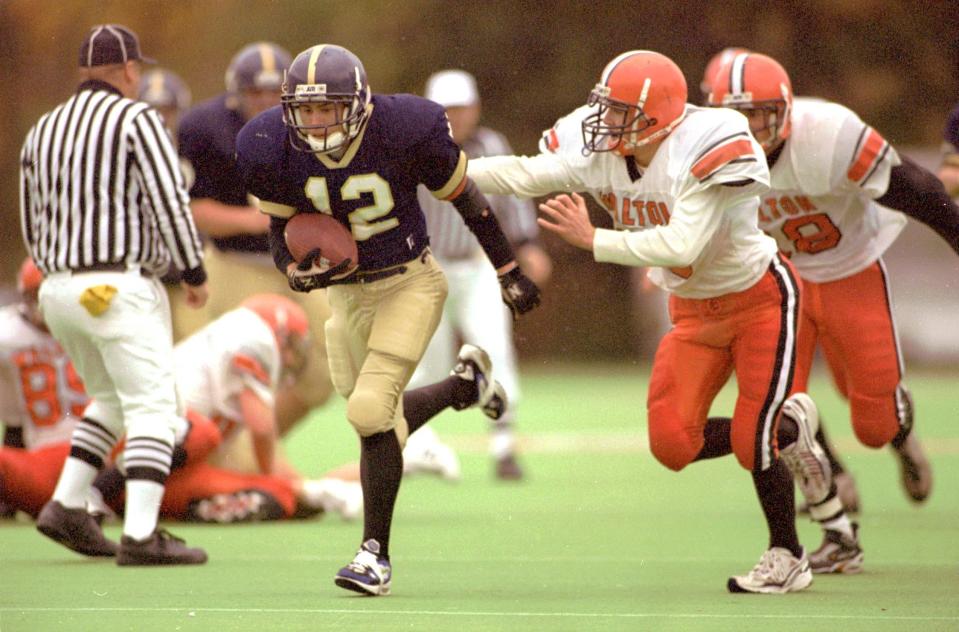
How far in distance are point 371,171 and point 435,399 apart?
91cm

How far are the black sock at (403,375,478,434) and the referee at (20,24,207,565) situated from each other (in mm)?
909

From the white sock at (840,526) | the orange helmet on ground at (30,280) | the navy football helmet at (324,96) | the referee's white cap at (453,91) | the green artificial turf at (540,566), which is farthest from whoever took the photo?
the referee's white cap at (453,91)

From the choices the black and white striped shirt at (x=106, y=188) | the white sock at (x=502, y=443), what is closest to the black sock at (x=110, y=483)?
the black and white striped shirt at (x=106, y=188)

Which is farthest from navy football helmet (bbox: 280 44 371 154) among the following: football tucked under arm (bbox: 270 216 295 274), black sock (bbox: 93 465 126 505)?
black sock (bbox: 93 465 126 505)

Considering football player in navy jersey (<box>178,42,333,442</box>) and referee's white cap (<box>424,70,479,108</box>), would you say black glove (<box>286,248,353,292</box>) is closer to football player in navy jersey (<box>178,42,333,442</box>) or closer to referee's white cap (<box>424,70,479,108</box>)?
football player in navy jersey (<box>178,42,333,442</box>)

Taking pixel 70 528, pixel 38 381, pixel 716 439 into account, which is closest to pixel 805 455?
pixel 716 439

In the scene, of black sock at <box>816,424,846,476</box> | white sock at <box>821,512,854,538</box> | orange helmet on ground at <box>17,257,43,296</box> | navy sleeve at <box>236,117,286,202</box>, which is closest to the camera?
navy sleeve at <box>236,117,286,202</box>

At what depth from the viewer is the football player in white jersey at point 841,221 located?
6.09 meters

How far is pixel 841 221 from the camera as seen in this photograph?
Result: 21.5 feet

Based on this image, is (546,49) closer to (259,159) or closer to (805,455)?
(805,455)

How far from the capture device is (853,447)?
431 inches

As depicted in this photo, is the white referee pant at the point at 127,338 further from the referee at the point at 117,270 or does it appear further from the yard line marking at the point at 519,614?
the yard line marking at the point at 519,614

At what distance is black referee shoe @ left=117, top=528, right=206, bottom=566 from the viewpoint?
589cm

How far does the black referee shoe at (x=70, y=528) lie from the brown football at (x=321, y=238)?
1361 millimetres
